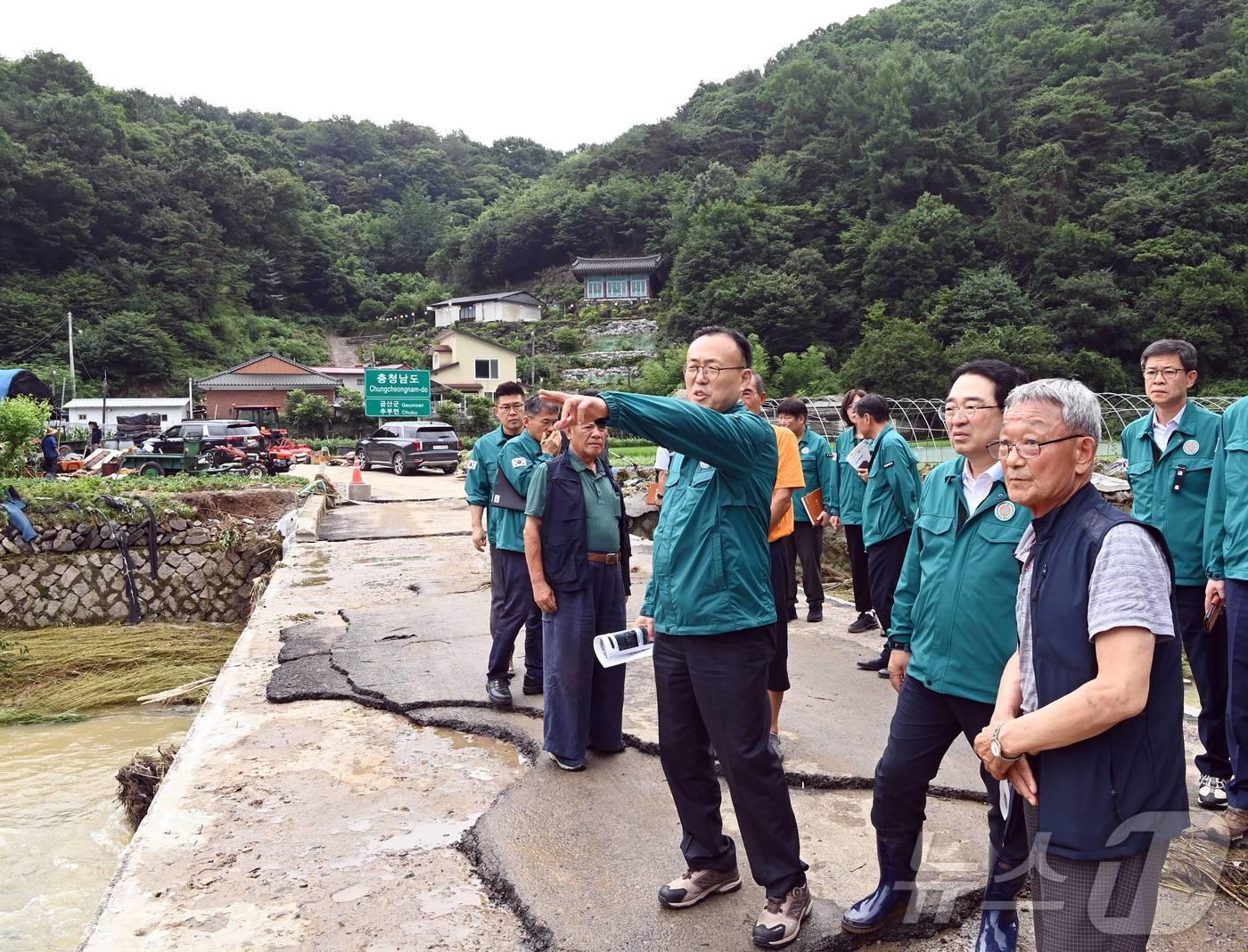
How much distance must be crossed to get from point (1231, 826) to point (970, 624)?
1604mm

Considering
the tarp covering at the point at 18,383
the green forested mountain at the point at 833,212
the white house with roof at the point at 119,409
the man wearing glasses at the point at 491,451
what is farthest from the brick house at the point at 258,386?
the man wearing glasses at the point at 491,451

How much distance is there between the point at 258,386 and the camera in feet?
128

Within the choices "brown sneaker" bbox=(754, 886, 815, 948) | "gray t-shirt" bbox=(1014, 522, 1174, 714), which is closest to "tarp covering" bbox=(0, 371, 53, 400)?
"brown sneaker" bbox=(754, 886, 815, 948)

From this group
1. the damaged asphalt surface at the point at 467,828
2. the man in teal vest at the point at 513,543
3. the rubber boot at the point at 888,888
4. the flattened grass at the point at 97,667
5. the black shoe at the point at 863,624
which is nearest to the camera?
the rubber boot at the point at 888,888

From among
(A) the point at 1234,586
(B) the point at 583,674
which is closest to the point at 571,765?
(B) the point at 583,674

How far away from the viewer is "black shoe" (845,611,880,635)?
254 inches

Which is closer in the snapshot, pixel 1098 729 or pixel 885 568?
pixel 1098 729

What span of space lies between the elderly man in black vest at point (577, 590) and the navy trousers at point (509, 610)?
0.70 meters

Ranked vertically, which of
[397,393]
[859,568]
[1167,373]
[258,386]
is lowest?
[859,568]

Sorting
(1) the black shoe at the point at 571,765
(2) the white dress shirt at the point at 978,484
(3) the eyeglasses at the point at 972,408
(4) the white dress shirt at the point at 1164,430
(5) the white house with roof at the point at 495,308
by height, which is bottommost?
(1) the black shoe at the point at 571,765

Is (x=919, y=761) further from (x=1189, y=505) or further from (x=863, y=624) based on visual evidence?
(x=863, y=624)

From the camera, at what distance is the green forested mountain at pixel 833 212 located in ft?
119

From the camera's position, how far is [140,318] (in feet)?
152

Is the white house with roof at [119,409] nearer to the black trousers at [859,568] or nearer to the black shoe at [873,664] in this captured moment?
the black trousers at [859,568]
